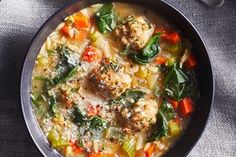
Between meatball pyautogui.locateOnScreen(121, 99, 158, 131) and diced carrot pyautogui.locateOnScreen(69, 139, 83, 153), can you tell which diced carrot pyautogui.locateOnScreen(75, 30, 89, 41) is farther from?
diced carrot pyautogui.locateOnScreen(69, 139, 83, 153)

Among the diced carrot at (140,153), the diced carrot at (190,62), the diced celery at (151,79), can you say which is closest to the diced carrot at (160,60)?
the diced celery at (151,79)

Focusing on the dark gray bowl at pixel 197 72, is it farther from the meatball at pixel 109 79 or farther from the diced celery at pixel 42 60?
the meatball at pixel 109 79

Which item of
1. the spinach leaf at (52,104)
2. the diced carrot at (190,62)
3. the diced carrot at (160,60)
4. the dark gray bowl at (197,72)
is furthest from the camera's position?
the diced carrot at (190,62)

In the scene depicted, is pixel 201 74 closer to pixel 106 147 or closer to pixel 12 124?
pixel 106 147

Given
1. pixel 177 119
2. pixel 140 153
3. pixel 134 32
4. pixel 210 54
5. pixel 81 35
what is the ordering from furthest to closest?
pixel 210 54 → pixel 177 119 → pixel 140 153 → pixel 81 35 → pixel 134 32

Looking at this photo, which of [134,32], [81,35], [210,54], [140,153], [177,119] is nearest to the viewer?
[134,32]

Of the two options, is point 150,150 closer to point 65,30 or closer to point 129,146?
point 129,146

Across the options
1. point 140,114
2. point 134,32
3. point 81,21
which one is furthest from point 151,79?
point 81,21
